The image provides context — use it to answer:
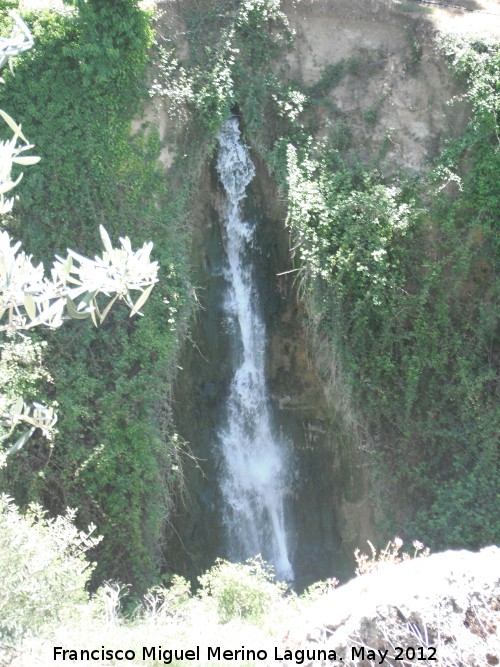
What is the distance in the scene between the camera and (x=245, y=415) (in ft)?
43.2

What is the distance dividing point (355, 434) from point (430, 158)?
4.49 m

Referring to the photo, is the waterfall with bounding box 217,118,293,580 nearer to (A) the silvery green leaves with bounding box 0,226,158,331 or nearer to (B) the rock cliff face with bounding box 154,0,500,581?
(B) the rock cliff face with bounding box 154,0,500,581

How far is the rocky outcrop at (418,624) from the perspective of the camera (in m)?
5.91

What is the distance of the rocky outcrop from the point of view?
5.91 metres

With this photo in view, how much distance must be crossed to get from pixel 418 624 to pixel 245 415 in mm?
7275

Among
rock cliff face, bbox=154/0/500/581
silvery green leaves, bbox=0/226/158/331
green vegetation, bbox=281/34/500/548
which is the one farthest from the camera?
rock cliff face, bbox=154/0/500/581

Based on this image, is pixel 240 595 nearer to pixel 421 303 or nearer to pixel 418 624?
pixel 418 624

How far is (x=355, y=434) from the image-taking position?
Answer: 41.7 feet

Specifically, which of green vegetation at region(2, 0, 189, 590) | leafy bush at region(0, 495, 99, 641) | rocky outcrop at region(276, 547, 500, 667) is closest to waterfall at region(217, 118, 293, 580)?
green vegetation at region(2, 0, 189, 590)

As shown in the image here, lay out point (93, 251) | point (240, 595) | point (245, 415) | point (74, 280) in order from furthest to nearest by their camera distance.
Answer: point (245, 415)
point (93, 251)
point (240, 595)
point (74, 280)

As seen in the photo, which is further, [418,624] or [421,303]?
[421,303]

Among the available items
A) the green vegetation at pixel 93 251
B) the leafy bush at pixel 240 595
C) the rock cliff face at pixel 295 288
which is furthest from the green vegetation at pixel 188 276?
the leafy bush at pixel 240 595

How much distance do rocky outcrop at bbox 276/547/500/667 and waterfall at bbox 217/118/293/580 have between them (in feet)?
21.9

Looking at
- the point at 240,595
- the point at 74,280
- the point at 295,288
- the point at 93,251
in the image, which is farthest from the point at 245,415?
the point at 74,280
